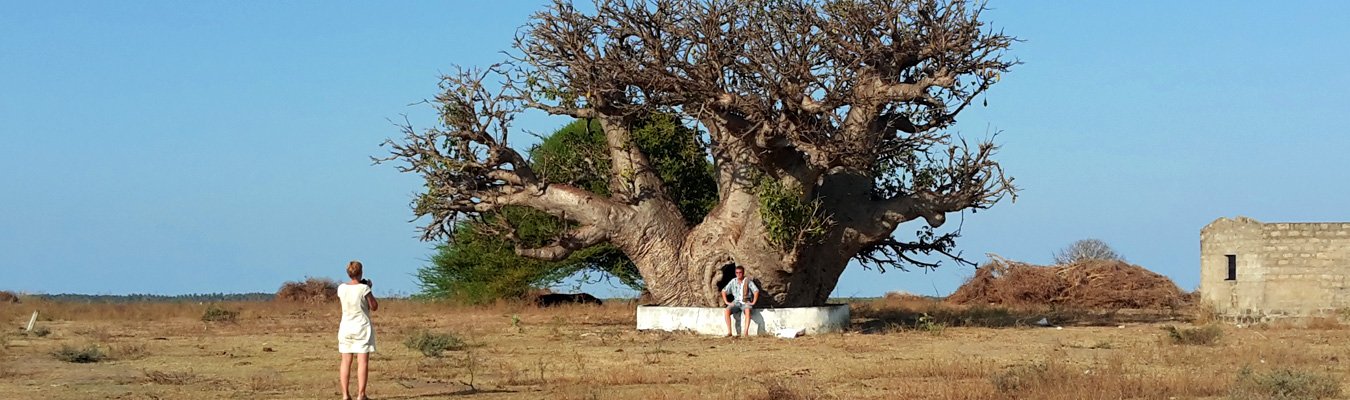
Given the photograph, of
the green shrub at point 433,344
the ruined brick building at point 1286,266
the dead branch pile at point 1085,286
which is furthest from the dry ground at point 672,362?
the dead branch pile at point 1085,286

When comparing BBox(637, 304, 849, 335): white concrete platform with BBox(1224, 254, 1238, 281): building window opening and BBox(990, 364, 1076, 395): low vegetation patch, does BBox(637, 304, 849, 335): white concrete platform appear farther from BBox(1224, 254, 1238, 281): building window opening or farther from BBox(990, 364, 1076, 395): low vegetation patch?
BBox(990, 364, 1076, 395): low vegetation patch

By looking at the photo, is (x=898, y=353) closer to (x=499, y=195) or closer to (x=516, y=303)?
(x=499, y=195)

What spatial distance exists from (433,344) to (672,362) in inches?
123

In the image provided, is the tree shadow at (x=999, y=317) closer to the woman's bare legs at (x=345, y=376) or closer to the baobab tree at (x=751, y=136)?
the baobab tree at (x=751, y=136)

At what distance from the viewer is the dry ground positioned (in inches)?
549

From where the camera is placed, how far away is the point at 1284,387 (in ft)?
41.8

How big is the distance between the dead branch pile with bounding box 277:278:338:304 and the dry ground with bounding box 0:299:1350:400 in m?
15.5

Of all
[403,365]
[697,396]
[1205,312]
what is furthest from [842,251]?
[697,396]

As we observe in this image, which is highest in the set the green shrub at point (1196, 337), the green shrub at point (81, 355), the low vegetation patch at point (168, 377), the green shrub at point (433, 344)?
the green shrub at point (1196, 337)

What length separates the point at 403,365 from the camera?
57.2ft

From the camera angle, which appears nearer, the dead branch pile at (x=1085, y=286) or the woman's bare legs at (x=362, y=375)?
the woman's bare legs at (x=362, y=375)

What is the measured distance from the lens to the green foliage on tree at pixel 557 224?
2669 centimetres

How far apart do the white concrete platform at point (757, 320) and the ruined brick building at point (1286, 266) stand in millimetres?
7412

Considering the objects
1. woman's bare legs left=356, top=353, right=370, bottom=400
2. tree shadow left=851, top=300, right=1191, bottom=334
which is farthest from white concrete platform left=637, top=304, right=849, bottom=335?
woman's bare legs left=356, top=353, right=370, bottom=400
